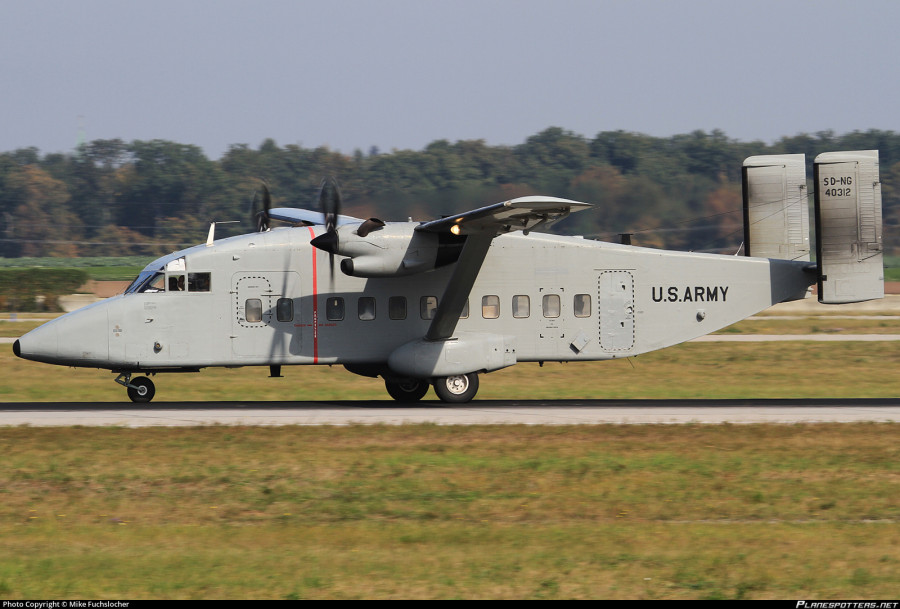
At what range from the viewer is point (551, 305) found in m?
22.1

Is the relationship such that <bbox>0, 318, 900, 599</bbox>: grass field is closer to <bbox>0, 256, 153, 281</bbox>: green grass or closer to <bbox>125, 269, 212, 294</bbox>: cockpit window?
<bbox>125, 269, 212, 294</bbox>: cockpit window

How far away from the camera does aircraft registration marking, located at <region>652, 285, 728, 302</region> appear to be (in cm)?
2238

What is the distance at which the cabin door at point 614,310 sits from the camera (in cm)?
2220

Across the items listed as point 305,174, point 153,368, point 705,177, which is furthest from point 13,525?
point 305,174

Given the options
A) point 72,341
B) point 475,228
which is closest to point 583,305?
point 475,228

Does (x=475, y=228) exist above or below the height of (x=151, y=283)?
above

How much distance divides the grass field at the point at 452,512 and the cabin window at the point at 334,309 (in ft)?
14.6

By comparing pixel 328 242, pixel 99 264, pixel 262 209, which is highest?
pixel 99 264

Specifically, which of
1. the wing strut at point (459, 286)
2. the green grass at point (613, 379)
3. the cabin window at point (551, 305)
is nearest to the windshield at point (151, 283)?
the green grass at point (613, 379)

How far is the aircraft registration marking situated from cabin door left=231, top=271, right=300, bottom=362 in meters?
8.09

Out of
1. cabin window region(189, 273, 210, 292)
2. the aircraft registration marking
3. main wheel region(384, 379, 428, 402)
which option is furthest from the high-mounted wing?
cabin window region(189, 273, 210, 292)

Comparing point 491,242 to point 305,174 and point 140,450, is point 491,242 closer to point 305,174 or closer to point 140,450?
point 140,450

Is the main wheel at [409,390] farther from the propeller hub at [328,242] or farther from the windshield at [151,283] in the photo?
the windshield at [151,283]

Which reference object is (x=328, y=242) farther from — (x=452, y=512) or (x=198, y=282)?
(x=452, y=512)
